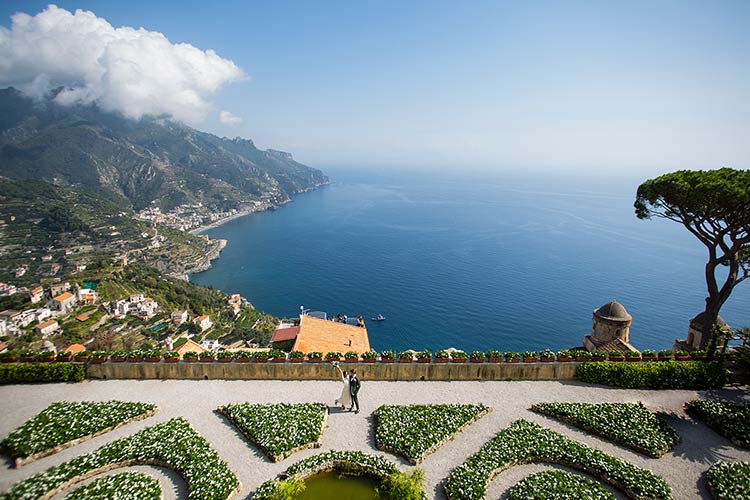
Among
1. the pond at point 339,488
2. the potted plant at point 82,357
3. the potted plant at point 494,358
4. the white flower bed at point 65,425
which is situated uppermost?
the potted plant at point 494,358

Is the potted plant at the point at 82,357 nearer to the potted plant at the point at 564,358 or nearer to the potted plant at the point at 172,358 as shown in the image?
the potted plant at the point at 172,358

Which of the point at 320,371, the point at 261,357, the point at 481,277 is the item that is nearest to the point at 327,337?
the point at 320,371

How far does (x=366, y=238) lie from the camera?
146000 millimetres

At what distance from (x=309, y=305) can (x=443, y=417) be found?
248ft

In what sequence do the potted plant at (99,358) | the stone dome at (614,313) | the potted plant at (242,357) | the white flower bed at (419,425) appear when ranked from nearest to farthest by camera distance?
the white flower bed at (419,425), the potted plant at (99,358), the potted plant at (242,357), the stone dome at (614,313)

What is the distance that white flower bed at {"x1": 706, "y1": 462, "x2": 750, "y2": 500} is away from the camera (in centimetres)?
1194

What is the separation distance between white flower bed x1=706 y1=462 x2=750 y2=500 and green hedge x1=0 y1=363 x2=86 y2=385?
25102mm

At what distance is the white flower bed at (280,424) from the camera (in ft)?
45.7

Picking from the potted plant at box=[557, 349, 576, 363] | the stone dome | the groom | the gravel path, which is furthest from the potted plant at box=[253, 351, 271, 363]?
the stone dome

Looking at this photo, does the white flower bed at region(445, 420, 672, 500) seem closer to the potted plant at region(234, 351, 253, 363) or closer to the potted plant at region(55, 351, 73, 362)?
the potted plant at region(234, 351, 253, 363)

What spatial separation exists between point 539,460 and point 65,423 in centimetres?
1747

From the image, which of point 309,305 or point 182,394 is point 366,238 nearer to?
point 309,305

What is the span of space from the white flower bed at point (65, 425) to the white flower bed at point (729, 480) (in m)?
20.0

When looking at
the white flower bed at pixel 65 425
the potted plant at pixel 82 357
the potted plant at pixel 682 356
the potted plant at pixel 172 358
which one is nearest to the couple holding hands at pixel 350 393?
the white flower bed at pixel 65 425
